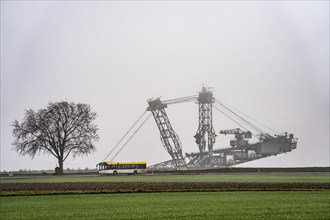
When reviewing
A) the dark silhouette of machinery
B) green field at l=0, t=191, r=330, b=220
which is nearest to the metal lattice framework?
the dark silhouette of machinery

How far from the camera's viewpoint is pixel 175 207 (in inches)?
1022

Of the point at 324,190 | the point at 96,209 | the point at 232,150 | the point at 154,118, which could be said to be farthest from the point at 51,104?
the point at 96,209

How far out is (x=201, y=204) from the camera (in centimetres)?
2739

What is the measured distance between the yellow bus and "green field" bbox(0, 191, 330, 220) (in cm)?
6053

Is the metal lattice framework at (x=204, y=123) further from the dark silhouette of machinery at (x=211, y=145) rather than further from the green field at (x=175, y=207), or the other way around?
the green field at (x=175, y=207)

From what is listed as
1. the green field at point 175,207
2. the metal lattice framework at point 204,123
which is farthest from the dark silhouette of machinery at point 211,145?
the green field at point 175,207

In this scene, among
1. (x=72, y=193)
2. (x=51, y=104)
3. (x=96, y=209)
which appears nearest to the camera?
(x=96, y=209)

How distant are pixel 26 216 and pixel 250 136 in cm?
10704

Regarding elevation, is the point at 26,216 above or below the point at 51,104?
below

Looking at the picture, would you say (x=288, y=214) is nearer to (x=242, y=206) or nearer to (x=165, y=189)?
(x=242, y=206)

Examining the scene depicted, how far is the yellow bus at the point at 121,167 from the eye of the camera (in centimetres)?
9231

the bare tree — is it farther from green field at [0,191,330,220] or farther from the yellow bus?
green field at [0,191,330,220]

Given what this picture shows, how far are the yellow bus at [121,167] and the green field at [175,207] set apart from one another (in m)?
60.5

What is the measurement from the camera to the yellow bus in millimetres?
92312
